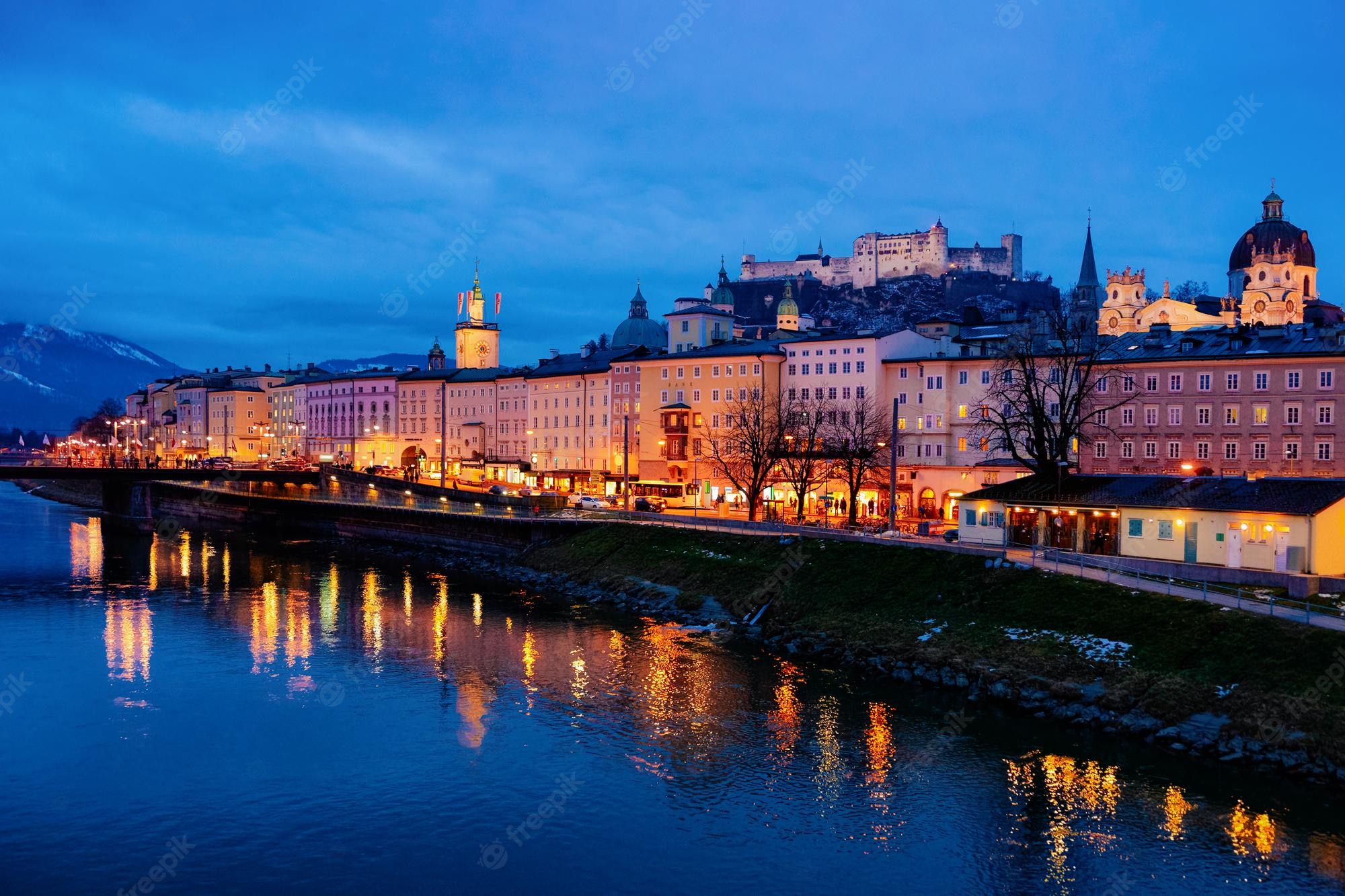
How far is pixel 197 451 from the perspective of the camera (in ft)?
633

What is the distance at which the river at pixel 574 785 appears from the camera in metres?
24.9

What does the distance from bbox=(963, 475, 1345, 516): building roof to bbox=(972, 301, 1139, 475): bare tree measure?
167 cm

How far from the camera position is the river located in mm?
24922

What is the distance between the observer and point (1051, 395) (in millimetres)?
80438

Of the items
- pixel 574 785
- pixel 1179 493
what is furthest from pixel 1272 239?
pixel 574 785

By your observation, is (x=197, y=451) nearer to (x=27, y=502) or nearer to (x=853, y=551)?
(x=27, y=502)

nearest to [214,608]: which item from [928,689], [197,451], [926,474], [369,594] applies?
[369,594]

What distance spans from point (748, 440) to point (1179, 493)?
128 ft

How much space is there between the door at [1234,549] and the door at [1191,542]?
1.52 metres

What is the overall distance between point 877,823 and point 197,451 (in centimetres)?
18743

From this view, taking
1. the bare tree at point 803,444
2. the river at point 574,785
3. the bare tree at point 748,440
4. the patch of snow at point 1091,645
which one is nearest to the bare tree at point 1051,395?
the bare tree at point 803,444

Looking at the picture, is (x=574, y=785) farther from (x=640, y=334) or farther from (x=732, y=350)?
(x=640, y=334)

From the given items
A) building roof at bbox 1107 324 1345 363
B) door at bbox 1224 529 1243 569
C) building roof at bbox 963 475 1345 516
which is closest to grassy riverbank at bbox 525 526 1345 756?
building roof at bbox 963 475 1345 516

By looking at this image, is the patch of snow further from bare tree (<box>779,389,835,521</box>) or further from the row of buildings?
bare tree (<box>779,389,835,521</box>)
